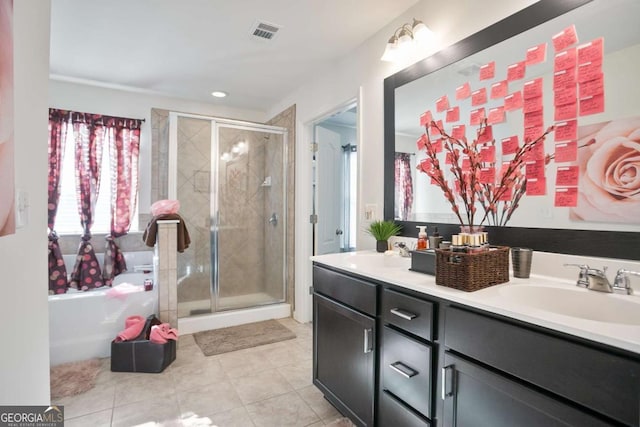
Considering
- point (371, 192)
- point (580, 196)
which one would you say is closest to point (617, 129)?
point (580, 196)

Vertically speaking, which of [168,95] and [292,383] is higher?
[168,95]

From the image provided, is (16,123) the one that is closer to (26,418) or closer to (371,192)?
(26,418)

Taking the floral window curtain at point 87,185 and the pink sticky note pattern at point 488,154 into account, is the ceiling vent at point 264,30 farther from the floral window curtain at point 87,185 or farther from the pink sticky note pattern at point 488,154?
the floral window curtain at point 87,185

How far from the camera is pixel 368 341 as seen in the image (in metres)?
1.42

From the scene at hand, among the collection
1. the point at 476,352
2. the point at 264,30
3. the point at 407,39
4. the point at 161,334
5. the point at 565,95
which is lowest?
the point at 161,334

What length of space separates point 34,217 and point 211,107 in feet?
9.84

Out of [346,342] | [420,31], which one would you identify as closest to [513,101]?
[420,31]

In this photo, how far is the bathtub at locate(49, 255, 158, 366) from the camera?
229 cm

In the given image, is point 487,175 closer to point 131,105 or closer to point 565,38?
point 565,38

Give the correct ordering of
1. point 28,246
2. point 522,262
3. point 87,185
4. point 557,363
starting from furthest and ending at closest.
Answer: point 87,185
point 522,262
point 28,246
point 557,363

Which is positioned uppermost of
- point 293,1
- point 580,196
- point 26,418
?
point 293,1

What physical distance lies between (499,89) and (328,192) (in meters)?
2.14

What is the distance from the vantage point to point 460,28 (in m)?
1.63

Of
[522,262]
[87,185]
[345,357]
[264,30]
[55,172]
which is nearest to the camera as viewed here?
[522,262]
